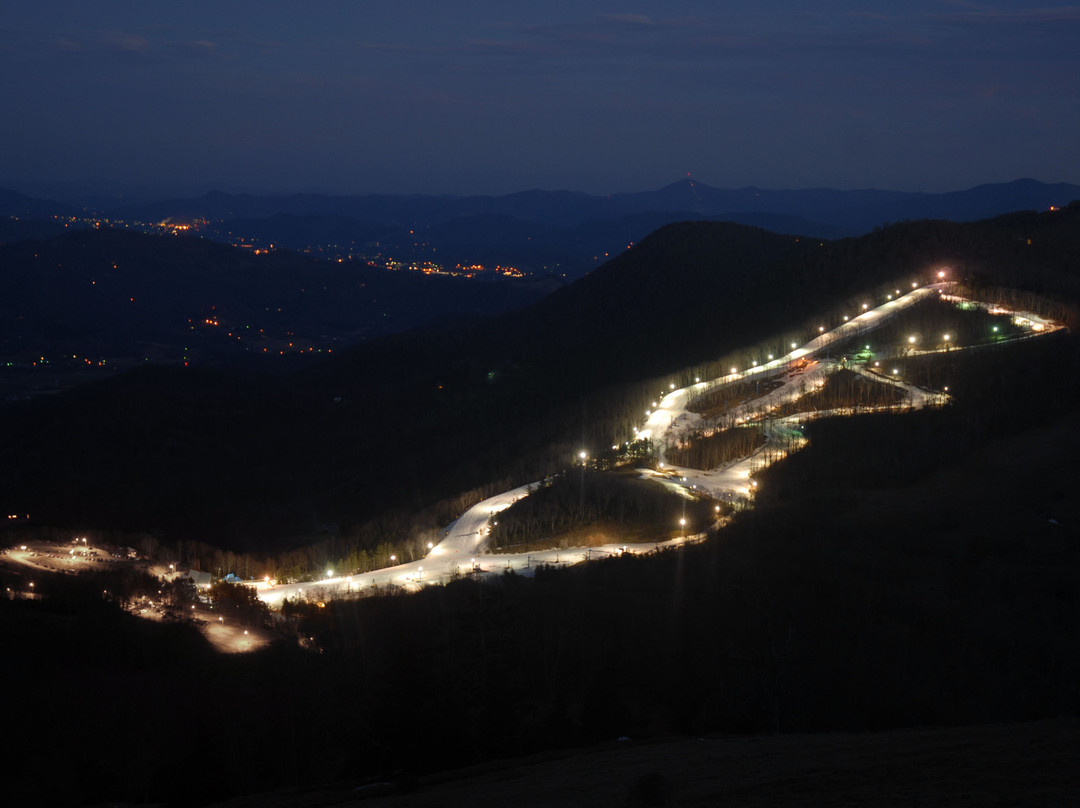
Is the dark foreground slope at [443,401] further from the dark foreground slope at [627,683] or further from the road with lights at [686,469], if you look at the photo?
the dark foreground slope at [627,683]

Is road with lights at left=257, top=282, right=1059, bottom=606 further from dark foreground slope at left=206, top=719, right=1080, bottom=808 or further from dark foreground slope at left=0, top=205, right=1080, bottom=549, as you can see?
dark foreground slope at left=206, top=719, right=1080, bottom=808

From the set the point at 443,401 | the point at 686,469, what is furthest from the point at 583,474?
the point at 443,401

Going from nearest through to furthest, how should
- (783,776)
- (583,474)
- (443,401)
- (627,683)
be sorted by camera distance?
(783,776) < (627,683) < (583,474) < (443,401)

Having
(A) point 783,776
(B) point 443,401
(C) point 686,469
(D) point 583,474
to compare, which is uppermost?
(A) point 783,776

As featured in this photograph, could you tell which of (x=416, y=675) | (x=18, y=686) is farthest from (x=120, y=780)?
(x=416, y=675)

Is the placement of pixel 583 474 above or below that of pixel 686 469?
below

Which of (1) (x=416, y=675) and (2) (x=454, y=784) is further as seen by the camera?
(1) (x=416, y=675)

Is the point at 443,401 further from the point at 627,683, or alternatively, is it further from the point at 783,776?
the point at 783,776

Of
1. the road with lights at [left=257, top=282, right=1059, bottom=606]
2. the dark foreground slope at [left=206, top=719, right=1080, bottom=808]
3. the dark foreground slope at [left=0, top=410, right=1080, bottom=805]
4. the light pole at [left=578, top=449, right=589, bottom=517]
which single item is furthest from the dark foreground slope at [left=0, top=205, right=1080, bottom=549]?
the dark foreground slope at [left=206, top=719, right=1080, bottom=808]

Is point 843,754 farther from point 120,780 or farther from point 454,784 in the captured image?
point 120,780
